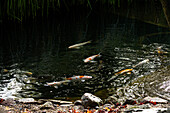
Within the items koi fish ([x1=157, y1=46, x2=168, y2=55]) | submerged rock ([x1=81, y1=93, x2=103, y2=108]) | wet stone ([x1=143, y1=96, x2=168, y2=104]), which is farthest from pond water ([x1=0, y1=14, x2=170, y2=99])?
wet stone ([x1=143, y1=96, x2=168, y2=104])

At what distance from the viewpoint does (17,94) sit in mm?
4148

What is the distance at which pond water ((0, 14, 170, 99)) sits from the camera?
438cm

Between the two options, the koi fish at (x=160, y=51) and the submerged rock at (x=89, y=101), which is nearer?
the submerged rock at (x=89, y=101)

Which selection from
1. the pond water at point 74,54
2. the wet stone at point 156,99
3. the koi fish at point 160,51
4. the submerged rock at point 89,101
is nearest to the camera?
the wet stone at point 156,99

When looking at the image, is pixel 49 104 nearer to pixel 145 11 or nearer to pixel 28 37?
pixel 28 37

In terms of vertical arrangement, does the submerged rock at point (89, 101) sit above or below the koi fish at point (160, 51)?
below

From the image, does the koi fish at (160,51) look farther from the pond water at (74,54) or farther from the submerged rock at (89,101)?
the submerged rock at (89,101)

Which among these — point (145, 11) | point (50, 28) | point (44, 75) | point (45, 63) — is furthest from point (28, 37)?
point (145, 11)

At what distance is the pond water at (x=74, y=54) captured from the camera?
173 inches

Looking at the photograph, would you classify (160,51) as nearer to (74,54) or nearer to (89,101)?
(74,54)

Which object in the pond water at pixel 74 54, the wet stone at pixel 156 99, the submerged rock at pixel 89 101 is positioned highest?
the pond water at pixel 74 54

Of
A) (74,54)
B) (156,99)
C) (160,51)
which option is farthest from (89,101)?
(160,51)

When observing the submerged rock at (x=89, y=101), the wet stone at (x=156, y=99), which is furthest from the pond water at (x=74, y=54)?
the wet stone at (x=156, y=99)

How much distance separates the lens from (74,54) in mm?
5879
